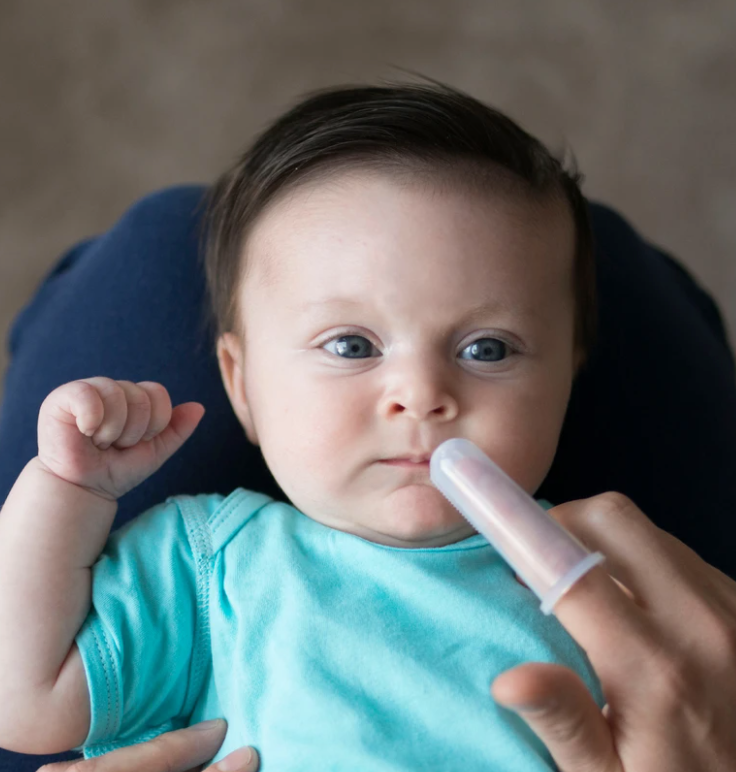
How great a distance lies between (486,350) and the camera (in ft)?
3.38

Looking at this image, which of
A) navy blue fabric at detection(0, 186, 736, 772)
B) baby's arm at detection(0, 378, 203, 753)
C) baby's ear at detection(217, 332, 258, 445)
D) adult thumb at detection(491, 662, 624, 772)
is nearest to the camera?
adult thumb at detection(491, 662, 624, 772)

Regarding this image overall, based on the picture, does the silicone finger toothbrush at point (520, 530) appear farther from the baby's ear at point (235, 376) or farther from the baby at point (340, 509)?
the baby's ear at point (235, 376)

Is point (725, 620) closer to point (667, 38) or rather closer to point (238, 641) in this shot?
point (238, 641)

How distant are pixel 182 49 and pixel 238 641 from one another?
206cm

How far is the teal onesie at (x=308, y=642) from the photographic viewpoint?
939 millimetres

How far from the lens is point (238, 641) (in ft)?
3.35

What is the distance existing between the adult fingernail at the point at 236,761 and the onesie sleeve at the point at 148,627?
0.37 feet

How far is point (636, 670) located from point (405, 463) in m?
0.30

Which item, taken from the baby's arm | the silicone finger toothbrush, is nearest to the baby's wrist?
the baby's arm

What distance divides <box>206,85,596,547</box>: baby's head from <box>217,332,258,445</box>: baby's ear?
40mm

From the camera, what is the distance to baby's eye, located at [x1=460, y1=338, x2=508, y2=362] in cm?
102

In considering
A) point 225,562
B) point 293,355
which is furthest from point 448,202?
point 225,562

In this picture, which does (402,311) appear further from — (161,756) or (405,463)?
(161,756)

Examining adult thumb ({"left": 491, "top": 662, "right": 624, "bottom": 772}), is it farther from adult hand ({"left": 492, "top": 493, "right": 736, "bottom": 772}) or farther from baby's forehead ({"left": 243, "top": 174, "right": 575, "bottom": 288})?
baby's forehead ({"left": 243, "top": 174, "right": 575, "bottom": 288})
